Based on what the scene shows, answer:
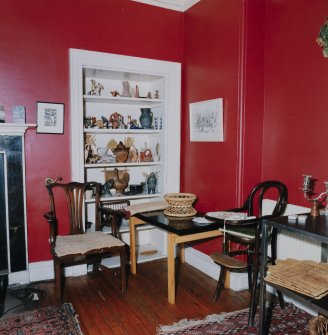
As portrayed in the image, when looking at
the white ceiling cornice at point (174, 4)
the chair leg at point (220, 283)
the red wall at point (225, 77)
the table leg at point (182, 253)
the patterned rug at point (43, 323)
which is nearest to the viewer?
the patterned rug at point (43, 323)

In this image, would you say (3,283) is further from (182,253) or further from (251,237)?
(251,237)

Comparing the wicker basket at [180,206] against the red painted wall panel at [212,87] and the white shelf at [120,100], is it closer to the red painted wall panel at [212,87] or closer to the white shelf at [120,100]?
the red painted wall panel at [212,87]

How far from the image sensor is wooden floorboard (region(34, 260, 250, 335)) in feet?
8.26

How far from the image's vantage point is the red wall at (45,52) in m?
3.02

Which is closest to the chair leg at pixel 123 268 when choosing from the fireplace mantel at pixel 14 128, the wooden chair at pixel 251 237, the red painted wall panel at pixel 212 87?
the wooden chair at pixel 251 237

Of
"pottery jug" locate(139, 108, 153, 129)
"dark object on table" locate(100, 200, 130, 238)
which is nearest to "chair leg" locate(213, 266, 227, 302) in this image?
"dark object on table" locate(100, 200, 130, 238)

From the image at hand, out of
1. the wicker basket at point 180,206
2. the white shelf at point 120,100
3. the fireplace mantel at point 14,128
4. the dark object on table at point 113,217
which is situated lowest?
the dark object on table at point 113,217

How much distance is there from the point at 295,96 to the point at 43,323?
8.93ft

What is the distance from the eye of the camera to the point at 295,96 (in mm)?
2771

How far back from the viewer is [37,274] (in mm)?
3242

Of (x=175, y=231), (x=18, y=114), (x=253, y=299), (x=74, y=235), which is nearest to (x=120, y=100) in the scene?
(x=18, y=114)

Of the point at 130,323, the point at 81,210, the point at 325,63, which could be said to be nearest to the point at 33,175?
the point at 81,210

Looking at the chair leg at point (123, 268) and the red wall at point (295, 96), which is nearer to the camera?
the red wall at point (295, 96)

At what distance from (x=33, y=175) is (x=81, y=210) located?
0.58 m
